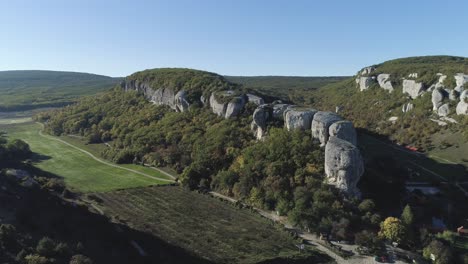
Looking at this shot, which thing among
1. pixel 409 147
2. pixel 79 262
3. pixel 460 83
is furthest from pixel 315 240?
pixel 460 83

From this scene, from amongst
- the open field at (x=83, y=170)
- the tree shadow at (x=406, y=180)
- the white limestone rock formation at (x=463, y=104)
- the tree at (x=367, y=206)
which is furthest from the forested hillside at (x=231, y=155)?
the white limestone rock formation at (x=463, y=104)

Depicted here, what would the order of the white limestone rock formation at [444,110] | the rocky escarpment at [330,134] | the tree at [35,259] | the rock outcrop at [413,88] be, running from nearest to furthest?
1. the tree at [35,259]
2. the rocky escarpment at [330,134]
3. the white limestone rock formation at [444,110]
4. the rock outcrop at [413,88]

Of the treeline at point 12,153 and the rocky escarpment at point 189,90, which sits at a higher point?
the rocky escarpment at point 189,90

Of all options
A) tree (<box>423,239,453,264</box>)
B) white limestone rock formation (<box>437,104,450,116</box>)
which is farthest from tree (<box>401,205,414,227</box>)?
white limestone rock formation (<box>437,104,450,116</box>)

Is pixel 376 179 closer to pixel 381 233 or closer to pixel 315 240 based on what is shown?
pixel 381 233

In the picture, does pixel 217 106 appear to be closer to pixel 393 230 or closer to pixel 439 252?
pixel 393 230

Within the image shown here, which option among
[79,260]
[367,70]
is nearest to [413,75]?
[367,70]

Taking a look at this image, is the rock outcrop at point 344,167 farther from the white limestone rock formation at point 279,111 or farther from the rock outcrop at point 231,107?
the rock outcrop at point 231,107
